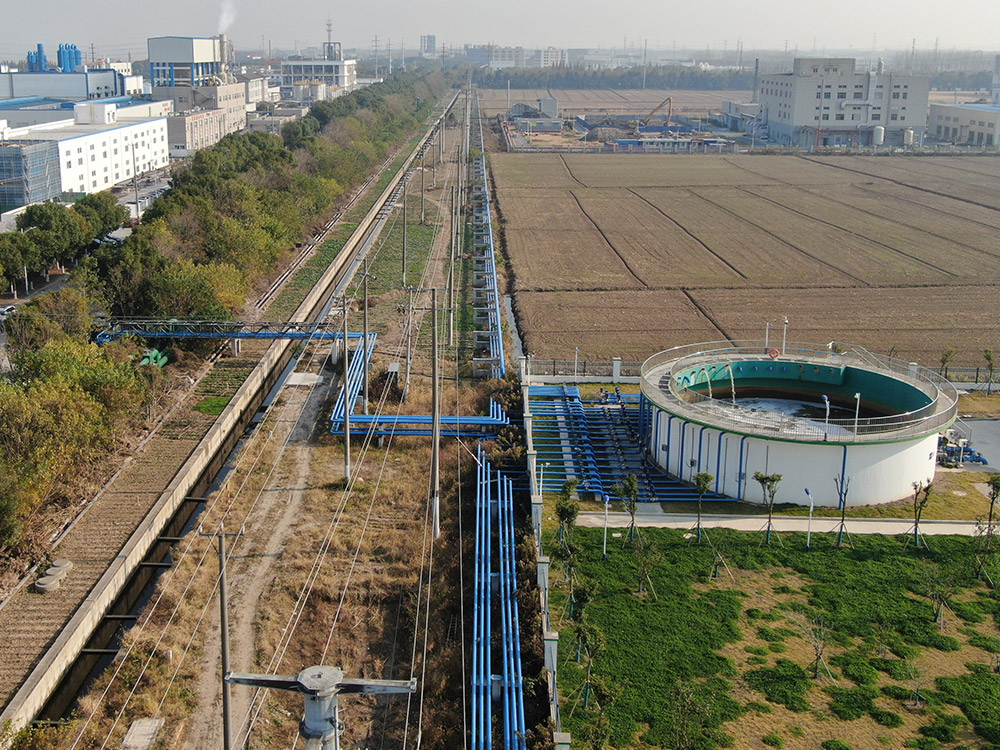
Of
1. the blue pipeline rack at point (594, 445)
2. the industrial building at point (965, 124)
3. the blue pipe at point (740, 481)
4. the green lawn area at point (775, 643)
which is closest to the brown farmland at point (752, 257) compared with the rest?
the blue pipeline rack at point (594, 445)

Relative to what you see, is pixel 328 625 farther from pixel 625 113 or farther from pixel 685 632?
pixel 625 113

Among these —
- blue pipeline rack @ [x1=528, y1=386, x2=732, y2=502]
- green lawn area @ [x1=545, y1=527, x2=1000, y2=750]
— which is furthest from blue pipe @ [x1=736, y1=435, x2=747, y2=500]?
green lawn area @ [x1=545, y1=527, x2=1000, y2=750]

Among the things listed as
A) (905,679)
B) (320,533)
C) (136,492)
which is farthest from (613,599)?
(136,492)

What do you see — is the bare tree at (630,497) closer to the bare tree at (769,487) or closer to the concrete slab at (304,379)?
the bare tree at (769,487)

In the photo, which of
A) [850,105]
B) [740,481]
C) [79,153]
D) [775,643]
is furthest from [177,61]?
[775,643]

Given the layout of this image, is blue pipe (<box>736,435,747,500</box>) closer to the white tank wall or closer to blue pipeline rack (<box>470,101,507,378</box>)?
the white tank wall

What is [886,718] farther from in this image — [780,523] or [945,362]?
[945,362]
